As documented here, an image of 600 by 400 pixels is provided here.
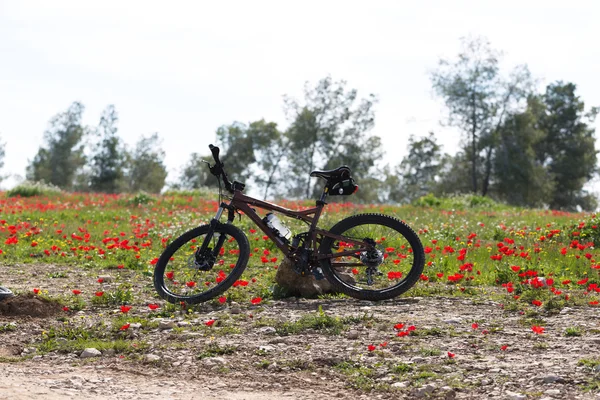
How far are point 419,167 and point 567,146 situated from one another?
16146mm

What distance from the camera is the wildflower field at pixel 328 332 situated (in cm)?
497

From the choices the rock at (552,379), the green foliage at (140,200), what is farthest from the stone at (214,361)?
the green foliage at (140,200)

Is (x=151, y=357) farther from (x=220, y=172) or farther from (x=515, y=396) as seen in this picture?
A: (x=515, y=396)

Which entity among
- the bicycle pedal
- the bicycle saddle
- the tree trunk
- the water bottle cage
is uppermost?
the tree trunk

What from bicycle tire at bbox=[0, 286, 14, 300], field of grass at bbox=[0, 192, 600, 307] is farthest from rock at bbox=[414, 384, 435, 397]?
bicycle tire at bbox=[0, 286, 14, 300]

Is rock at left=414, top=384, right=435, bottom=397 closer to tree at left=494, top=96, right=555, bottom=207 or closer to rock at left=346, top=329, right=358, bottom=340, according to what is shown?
rock at left=346, top=329, right=358, bottom=340

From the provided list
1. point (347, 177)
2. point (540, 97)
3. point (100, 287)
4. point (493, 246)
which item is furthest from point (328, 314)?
point (540, 97)

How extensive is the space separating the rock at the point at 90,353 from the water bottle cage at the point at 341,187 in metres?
3.12

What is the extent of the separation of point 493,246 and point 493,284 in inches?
122

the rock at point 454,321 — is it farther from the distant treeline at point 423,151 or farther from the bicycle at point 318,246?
the distant treeline at point 423,151

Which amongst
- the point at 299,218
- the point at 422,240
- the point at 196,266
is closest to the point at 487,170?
the point at 422,240

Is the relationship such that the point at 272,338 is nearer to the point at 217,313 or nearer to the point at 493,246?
the point at 217,313

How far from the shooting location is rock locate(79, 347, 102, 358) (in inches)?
232

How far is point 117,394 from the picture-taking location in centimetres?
480
